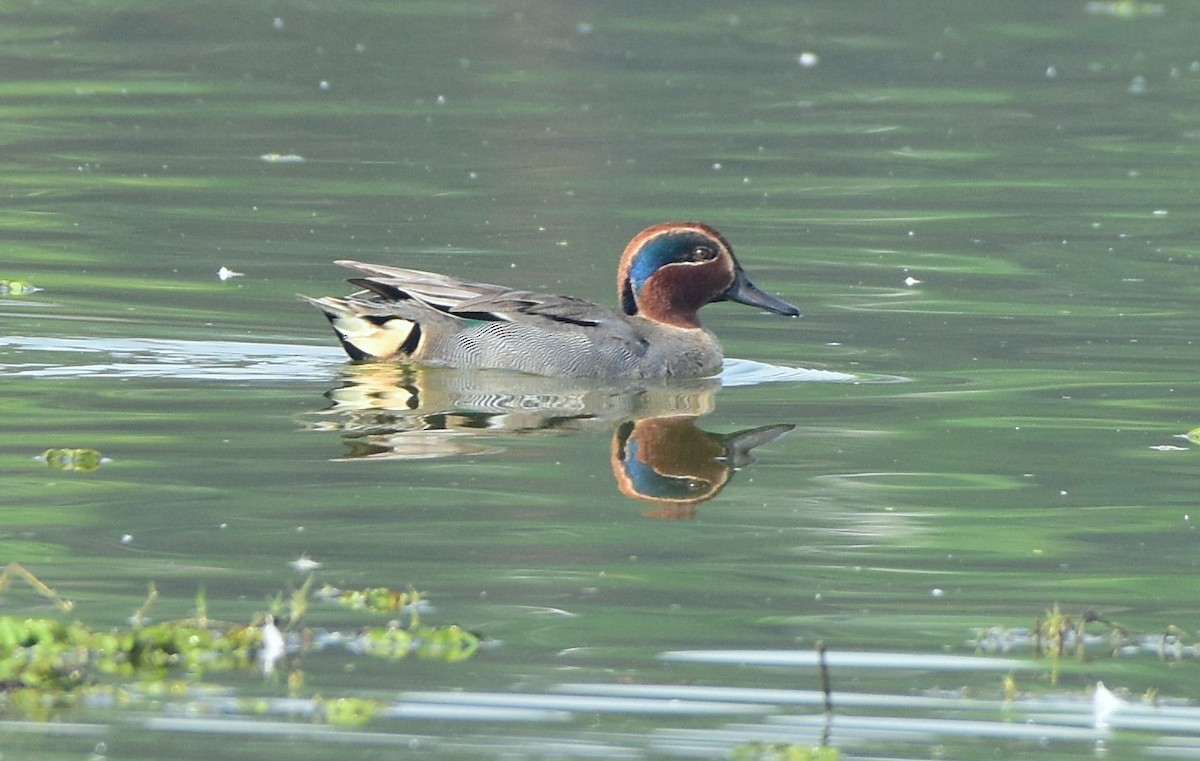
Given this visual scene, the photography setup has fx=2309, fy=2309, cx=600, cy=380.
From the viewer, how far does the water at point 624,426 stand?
6.08 metres

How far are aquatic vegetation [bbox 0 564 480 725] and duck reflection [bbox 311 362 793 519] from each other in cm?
208

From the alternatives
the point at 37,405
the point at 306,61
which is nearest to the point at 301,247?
the point at 37,405

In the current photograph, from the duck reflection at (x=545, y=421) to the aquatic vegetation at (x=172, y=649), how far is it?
208cm

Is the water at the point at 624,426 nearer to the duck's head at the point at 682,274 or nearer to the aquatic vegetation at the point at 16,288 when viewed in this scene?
the aquatic vegetation at the point at 16,288

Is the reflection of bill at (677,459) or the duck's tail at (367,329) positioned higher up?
the duck's tail at (367,329)

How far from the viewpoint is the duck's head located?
12.0 m

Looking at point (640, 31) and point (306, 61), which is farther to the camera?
point (640, 31)

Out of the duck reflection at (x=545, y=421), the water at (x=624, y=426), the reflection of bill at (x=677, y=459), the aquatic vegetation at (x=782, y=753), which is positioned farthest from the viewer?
the duck reflection at (x=545, y=421)

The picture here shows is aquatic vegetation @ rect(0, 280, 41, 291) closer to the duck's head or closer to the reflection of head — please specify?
the duck's head

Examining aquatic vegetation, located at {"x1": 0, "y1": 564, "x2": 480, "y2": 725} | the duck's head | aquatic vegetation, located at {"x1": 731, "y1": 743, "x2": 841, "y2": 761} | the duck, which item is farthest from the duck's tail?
aquatic vegetation, located at {"x1": 731, "y1": 743, "x2": 841, "y2": 761}

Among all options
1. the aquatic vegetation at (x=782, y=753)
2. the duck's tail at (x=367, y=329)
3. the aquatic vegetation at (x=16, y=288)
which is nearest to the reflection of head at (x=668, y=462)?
the duck's tail at (x=367, y=329)

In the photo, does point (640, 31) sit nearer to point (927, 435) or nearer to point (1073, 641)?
point (927, 435)

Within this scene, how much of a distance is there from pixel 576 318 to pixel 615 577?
4.07 m

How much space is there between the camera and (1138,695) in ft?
20.4
